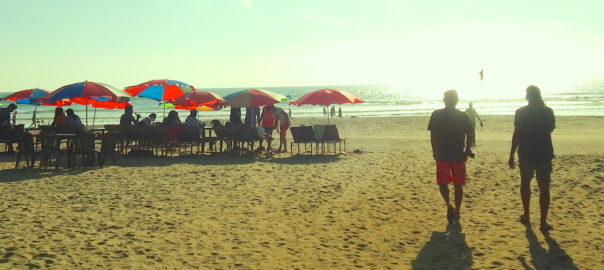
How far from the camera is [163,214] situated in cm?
661

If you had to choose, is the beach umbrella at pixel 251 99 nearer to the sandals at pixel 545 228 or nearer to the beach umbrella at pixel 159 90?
the beach umbrella at pixel 159 90

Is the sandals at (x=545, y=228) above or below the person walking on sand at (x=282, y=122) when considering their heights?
below

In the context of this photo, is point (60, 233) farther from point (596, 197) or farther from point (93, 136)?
point (596, 197)

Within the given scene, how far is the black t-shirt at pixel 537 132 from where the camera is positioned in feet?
18.7

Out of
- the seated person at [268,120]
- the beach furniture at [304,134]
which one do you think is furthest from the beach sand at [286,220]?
the seated person at [268,120]

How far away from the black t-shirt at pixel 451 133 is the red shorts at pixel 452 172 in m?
0.06

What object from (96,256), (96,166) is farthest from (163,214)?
(96,166)

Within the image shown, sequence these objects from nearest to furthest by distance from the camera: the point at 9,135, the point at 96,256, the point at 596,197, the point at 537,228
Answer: the point at 96,256, the point at 537,228, the point at 596,197, the point at 9,135

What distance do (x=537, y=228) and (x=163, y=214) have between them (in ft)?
14.4

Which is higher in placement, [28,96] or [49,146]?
[28,96]

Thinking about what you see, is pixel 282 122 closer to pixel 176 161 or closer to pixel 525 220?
pixel 176 161

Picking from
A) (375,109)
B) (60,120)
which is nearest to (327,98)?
(60,120)

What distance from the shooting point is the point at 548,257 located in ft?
16.0

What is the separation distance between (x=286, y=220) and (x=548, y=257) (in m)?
2.88
